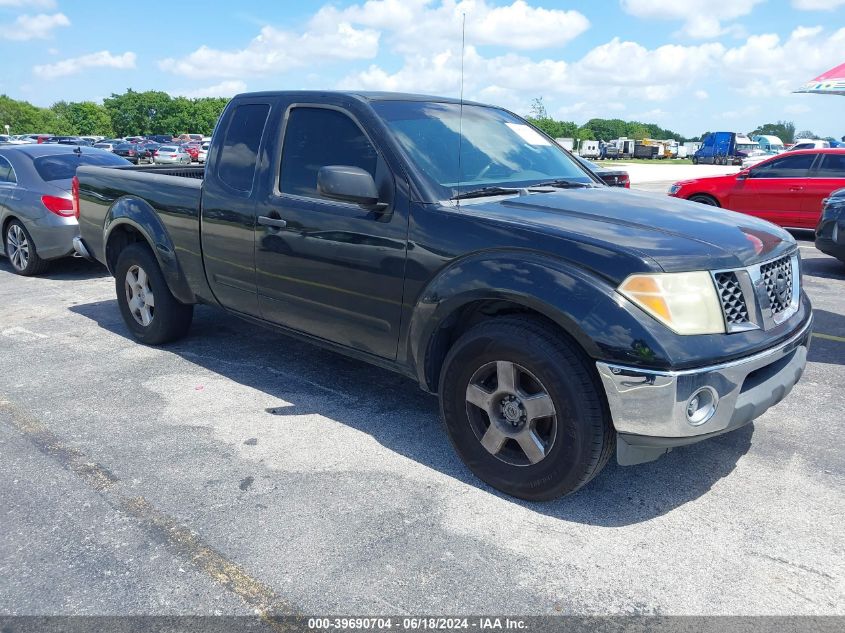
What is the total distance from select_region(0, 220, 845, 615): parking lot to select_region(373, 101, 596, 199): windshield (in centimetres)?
144

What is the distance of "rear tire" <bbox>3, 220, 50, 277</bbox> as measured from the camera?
813cm

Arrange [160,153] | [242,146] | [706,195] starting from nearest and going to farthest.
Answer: [242,146] → [706,195] → [160,153]

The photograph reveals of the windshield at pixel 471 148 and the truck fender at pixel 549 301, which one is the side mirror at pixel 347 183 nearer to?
the windshield at pixel 471 148

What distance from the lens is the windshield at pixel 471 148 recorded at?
3639mm

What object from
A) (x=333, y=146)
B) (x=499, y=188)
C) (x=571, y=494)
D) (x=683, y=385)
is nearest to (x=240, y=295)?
(x=333, y=146)

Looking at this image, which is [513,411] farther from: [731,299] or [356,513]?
[731,299]

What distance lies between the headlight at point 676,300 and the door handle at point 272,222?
2.07m

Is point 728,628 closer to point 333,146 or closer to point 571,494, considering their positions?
point 571,494

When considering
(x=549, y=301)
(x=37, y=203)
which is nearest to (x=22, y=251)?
(x=37, y=203)

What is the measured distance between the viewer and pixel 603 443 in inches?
114

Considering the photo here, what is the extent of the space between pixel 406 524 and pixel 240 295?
2.12 m

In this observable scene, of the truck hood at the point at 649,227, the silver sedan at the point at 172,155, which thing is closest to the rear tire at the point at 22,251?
the truck hood at the point at 649,227

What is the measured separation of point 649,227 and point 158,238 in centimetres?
347

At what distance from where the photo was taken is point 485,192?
3611 millimetres
